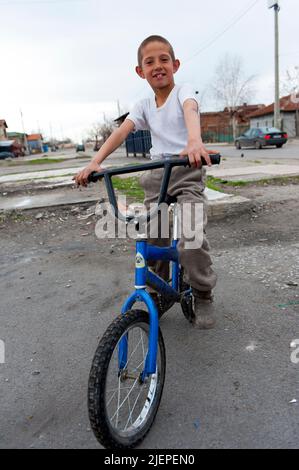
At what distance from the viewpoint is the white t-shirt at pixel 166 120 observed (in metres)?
2.31

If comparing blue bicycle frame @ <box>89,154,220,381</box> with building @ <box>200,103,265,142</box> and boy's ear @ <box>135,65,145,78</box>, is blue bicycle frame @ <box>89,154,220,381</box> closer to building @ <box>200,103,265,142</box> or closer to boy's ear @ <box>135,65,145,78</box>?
boy's ear @ <box>135,65,145,78</box>

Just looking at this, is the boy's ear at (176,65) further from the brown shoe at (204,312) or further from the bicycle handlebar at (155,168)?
the brown shoe at (204,312)

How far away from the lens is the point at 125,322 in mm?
1717

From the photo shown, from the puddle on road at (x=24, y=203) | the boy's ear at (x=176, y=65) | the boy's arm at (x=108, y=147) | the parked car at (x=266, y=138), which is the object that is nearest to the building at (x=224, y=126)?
the parked car at (x=266, y=138)

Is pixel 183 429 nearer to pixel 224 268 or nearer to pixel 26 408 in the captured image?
pixel 26 408

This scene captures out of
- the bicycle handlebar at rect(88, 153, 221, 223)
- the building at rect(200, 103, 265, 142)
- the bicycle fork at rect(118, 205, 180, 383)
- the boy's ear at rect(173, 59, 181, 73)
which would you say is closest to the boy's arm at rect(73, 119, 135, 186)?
the bicycle handlebar at rect(88, 153, 221, 223)

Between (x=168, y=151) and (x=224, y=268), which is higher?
(x=168, y=151)

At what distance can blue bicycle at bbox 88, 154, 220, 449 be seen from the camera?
160 centimetres

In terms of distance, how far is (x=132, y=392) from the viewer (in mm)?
2000

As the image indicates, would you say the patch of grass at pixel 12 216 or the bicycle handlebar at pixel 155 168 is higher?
the bicycle handlebar at pixel 155 168

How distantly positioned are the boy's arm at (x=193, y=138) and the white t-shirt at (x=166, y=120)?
73mm
